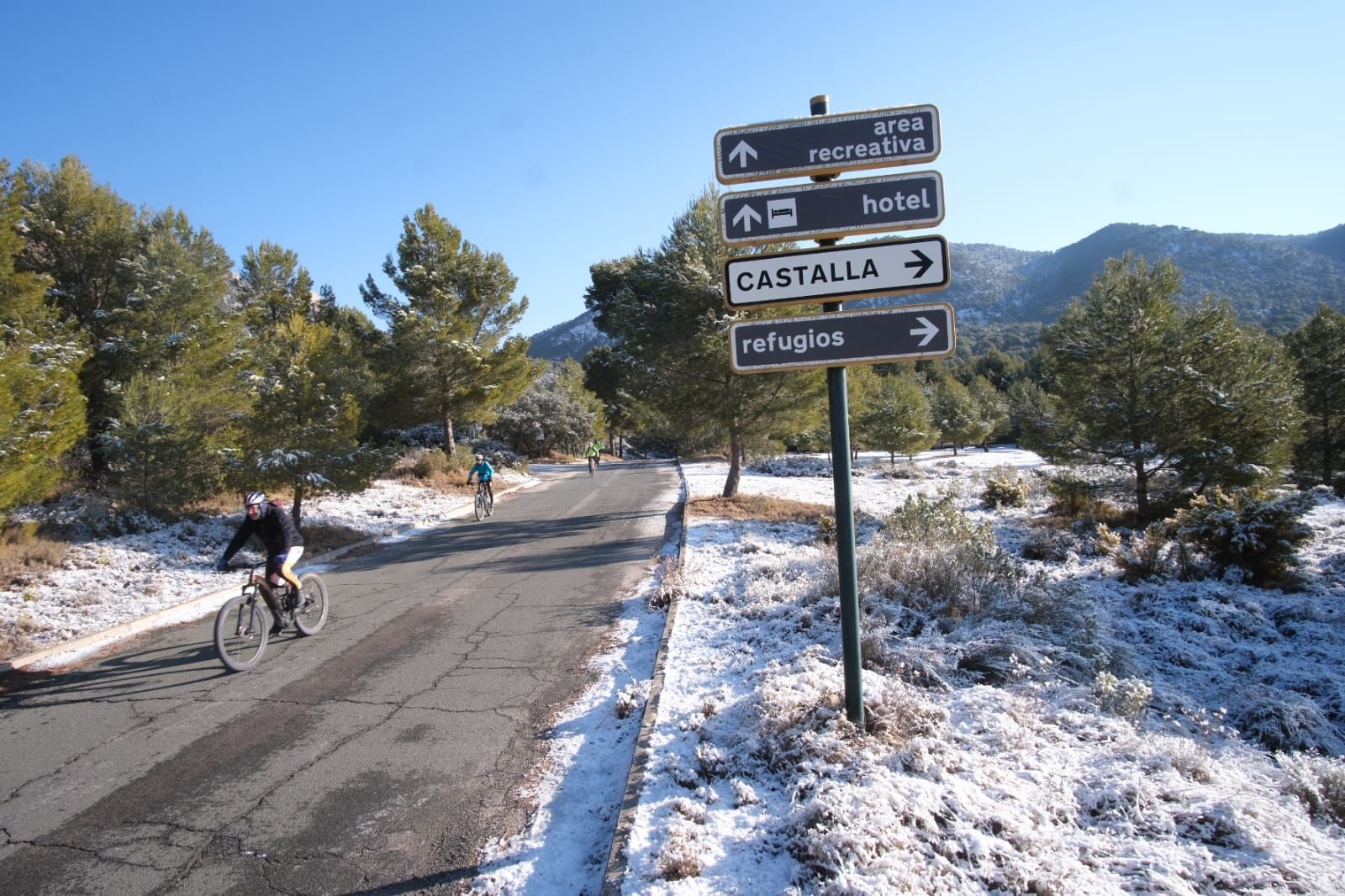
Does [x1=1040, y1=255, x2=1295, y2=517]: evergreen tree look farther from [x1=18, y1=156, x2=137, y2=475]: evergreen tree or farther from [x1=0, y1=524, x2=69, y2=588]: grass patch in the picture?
[x1=18, y1=156, x2=137, y2=475]: evergreen tree

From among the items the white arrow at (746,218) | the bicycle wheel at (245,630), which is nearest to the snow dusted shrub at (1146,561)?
the white arrow at (746,218)

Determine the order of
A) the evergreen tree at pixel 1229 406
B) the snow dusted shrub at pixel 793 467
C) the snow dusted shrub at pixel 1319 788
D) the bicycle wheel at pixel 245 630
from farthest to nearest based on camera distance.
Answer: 1. the snow dusted shrub at pixel 793 467
2. the evergreen tree at pixel 1229 406
3. the bicycle wheel at pixel 245 630
4. the snow dusted shrub at pixel 1319 788

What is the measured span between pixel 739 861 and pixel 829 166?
3.64 meters

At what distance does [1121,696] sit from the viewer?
4254 millimetres

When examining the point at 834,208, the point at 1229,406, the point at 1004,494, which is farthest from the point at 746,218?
the point at 1004,494

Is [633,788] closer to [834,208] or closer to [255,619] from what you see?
[834,208]

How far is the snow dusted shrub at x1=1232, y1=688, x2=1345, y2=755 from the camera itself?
14.9ft

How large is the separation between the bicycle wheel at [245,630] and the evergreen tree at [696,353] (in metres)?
10.8

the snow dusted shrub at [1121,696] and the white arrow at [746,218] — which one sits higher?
the white arrow at [746,218]

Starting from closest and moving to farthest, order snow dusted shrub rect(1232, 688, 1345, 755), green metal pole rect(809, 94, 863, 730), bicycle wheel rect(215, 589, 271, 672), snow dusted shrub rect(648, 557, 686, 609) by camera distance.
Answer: green metal pole rect(809, 94, 863, 730)
snow dusted shrub rect(1232, 688, 1345, 755)
bicycle wheel rect(215, 589, 271, 672)
snow dusted shrub rect(648, 557, 686, 609)

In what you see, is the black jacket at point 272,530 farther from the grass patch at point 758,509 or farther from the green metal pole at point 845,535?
the grass patch at point 758,509

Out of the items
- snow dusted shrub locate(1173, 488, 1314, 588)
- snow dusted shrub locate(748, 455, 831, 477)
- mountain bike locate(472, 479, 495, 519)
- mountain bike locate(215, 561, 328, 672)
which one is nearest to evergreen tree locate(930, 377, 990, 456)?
snow dusted shrub locate(748, 455, 831, 477)

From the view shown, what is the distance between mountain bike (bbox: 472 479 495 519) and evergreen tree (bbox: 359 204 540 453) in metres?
8.24

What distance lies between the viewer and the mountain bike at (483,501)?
683 inches
